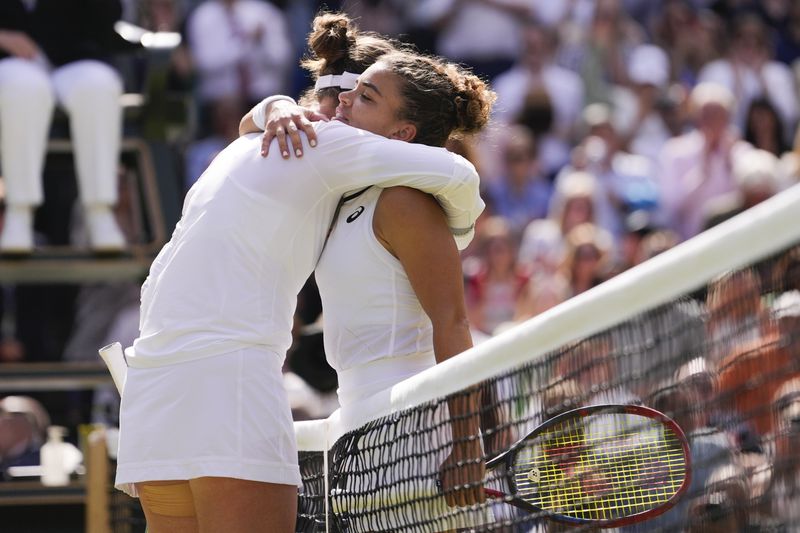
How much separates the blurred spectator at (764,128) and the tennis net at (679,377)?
6.94 meters

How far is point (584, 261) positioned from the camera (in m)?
7.07

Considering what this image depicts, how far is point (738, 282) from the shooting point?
6.18 feet

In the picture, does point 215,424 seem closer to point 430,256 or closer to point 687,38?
point 430,256

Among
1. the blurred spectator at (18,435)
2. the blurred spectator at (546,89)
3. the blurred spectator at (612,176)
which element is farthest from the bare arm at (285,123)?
the blurred spectator at (546,89)

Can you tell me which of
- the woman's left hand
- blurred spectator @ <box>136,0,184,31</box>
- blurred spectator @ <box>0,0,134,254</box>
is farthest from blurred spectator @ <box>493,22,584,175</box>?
the woman's left hand

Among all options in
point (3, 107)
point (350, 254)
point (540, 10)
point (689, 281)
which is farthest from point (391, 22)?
point (689, 281)

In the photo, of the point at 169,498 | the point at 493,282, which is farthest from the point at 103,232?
the point at 169,498

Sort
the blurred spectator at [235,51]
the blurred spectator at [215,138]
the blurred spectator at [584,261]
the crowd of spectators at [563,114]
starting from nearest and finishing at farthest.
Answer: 1. the blurred spectator at [584,261]
2. the crowd of spectators at [563,114]
3. the blurred spectator at [215,138]
4. the blurred spectator at [235,51]

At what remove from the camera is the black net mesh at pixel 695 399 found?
1847 millimetres

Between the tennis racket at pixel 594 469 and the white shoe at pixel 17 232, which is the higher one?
the white shoe at pixel 17 232

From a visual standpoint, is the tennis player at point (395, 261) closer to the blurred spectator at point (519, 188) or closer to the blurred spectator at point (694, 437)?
the blurred spectator at point (694, 437)

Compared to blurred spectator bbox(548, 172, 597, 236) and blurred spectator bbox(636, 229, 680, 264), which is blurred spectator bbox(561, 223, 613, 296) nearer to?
blurred spectator bbox(636, 229, 680, 264)

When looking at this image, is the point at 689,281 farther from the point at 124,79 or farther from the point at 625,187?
the point at 625,187

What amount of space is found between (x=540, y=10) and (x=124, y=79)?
4.02 m
